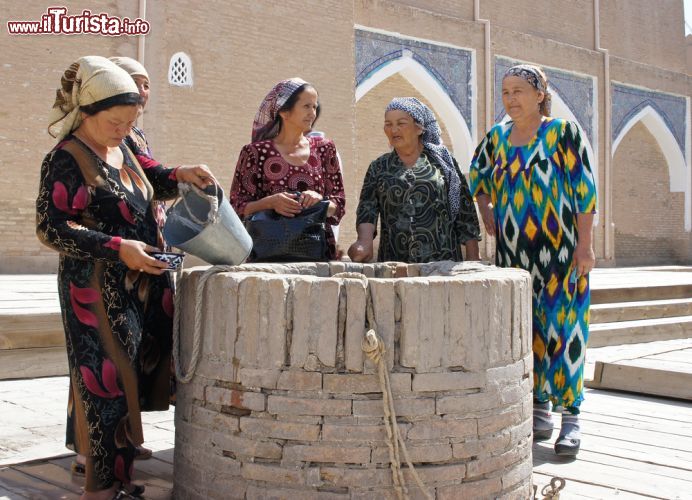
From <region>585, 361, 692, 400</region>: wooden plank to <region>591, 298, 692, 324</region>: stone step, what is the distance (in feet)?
8.08

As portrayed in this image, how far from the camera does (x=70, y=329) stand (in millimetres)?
2633

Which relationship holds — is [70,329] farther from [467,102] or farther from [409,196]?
[467,102]

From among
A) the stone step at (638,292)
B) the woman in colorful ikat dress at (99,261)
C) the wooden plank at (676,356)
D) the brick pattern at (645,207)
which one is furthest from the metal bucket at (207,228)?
the brick pattern at (645,207)

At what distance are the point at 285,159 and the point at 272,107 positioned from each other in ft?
0.78

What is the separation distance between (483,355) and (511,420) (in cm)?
28

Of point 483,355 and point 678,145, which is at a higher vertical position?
point 678,145

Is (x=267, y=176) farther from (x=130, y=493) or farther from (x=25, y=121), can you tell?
(x=25, y=121)

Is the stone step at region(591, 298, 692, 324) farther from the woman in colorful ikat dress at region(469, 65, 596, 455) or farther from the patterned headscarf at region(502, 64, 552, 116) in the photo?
the patterned headscarf at region(502, 64, 552, 116)

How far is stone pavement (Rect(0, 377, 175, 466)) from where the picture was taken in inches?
135

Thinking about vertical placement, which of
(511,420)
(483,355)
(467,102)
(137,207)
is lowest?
(511,420)

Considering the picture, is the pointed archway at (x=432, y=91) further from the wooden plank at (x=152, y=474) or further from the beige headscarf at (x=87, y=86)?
the beige headscarf at (x=87, y=86)

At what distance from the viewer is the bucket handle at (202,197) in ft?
8.77

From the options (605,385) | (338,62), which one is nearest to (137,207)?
(605,385)

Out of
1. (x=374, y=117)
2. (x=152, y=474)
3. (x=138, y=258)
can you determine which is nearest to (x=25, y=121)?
(x=374, y=117)
